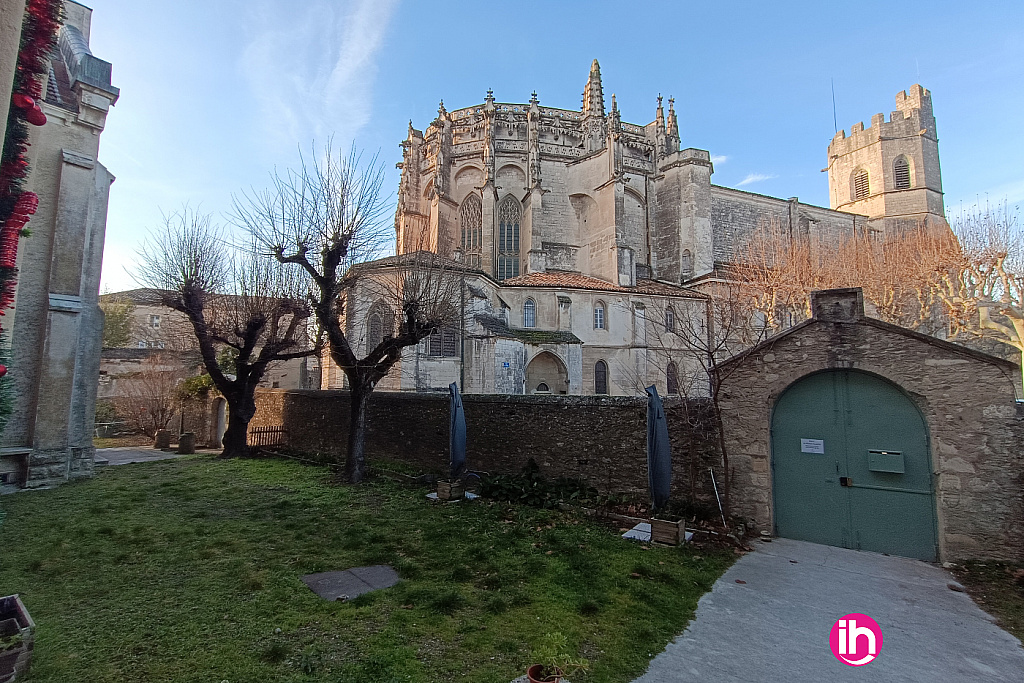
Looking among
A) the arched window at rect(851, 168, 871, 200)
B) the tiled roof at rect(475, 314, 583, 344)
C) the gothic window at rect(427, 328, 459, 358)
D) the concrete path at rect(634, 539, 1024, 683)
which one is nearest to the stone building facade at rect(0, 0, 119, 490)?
the gothic window at rect(427, 328, 459, 358)

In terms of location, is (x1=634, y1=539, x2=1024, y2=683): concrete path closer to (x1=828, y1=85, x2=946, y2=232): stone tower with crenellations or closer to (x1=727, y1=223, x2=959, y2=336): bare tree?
(x1=727, y1=223, x2=959, y2=336): bare tree

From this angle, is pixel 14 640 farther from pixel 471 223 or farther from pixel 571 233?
pixel 571 233

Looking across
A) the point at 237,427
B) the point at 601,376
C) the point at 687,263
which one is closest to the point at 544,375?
the point at 601,376

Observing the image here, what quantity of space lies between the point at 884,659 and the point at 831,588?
5.06ft

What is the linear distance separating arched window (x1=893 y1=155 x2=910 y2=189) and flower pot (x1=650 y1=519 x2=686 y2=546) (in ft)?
153

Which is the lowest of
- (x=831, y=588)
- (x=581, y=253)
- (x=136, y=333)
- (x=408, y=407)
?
(x=831, y=588)

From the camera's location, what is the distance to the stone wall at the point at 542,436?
321 inches

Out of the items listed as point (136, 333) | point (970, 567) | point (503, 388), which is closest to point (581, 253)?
point (503, 388)

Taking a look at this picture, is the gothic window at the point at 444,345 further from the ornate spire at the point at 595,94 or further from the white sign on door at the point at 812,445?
the ornate spire at the point at 595,94

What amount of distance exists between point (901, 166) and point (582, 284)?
3437 cm

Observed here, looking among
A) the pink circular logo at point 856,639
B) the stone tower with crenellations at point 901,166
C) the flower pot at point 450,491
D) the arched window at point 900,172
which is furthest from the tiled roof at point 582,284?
the arched window at point 900,172

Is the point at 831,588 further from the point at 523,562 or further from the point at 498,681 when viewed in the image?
the point at 498,681

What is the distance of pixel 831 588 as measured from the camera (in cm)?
525

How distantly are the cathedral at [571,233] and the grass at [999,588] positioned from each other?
50.7 feet
